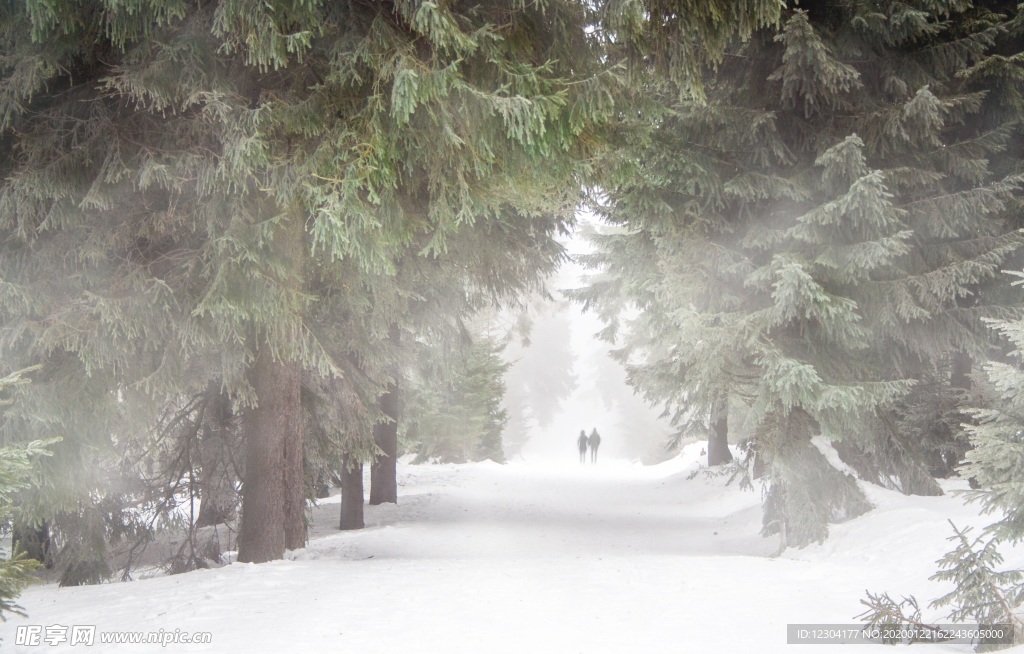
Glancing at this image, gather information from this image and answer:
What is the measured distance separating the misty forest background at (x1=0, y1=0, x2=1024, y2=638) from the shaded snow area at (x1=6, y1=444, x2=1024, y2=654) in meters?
0.92

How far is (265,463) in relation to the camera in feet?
24.4

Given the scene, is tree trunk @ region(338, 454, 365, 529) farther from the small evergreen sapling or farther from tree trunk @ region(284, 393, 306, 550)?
the small evergreen sapling

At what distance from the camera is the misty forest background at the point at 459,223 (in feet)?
17.4

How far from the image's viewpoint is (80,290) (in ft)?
19.8

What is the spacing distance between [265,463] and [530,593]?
3.37m

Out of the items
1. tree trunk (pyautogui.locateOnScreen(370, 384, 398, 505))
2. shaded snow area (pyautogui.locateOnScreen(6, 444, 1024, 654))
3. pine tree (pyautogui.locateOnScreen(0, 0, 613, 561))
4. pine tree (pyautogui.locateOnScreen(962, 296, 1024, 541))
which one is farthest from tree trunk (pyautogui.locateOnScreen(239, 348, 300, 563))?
pine tree (pyautogui.locateOnScreen(962, 296, 1024, 541))

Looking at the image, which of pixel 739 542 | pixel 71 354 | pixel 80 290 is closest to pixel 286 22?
pixel 80 290

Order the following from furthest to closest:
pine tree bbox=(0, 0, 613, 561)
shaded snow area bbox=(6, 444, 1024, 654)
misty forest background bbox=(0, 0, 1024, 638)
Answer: misty forest background bbox=(0, 0, 1024, 638) < pine tree bbox=(0, 0, 613, 561) < shaded snow area bbox=(6, 444, 1024, 654)

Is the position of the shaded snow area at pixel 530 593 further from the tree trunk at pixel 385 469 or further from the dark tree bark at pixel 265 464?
the tree trunk at pixel 385 469

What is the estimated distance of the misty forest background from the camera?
5.31 metres

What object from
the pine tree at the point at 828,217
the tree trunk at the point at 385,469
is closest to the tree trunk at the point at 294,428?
the pine tree at the point at 828,217

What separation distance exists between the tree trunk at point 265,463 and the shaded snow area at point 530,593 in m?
0.45

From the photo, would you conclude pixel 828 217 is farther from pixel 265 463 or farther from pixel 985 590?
pixel 265 463

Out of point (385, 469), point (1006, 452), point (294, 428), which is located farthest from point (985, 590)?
point (385, 469)
